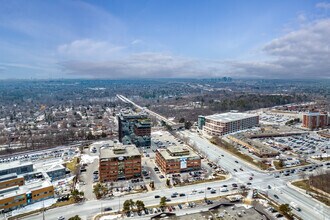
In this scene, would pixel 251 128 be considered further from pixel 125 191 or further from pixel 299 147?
pixel 125 191

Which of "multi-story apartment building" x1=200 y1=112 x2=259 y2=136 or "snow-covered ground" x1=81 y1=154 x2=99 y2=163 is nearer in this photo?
"snow-covered ground" x1=81 y1=154 x2=99 y2=163

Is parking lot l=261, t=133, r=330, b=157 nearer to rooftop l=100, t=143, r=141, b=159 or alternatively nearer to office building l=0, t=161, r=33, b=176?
rooftop l=100, t=143, r=141, b=159

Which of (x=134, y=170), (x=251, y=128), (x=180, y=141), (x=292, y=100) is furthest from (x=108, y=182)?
(x=292, y=100)

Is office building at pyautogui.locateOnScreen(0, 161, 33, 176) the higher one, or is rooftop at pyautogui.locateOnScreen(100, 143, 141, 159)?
rooftop at pyautogui.locateOnScreen(100, 143, 141, 159)

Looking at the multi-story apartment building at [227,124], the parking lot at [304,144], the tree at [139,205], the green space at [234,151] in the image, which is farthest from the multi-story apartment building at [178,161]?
the multi-story apartment building at [227,124]

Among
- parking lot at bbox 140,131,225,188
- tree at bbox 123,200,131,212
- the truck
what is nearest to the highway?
the truck
